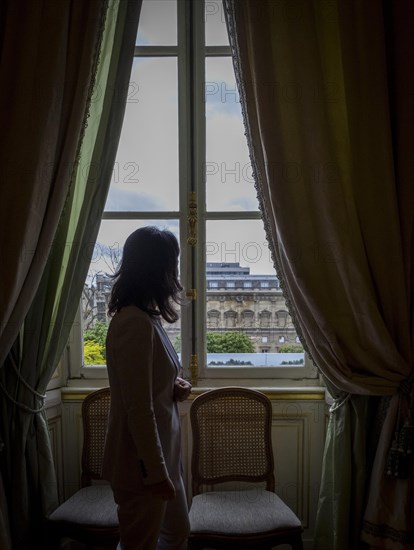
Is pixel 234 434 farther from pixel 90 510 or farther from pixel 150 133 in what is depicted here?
pixel 150 133

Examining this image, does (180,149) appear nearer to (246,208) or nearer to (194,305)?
(246,208)

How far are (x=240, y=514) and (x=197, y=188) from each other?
1.35 m

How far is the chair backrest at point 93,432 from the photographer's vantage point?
6.16 ft

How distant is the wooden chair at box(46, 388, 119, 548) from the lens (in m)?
1.59

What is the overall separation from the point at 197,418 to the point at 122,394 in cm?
72

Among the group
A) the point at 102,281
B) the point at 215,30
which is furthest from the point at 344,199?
the point at 102,281

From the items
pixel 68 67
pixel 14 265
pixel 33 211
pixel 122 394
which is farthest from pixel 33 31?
pixel 122 394

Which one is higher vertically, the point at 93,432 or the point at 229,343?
the point at 229,343

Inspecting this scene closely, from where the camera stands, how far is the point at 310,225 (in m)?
1.73

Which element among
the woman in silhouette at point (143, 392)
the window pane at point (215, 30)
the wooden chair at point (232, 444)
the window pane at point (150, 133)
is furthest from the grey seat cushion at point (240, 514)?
the window pane at point (215, 30)

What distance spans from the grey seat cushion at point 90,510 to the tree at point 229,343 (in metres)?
0.75

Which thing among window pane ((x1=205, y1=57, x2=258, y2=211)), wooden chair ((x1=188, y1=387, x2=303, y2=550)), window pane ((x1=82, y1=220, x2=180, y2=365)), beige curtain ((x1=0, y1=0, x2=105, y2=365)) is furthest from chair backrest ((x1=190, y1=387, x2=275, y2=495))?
window pane ((x1=205, y1=57, x2=258, y2=211))

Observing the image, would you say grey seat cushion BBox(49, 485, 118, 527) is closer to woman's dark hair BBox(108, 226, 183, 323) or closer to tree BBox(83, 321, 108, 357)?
tree BBox(83, 321, 108, 357)

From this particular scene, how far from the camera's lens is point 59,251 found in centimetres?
184
